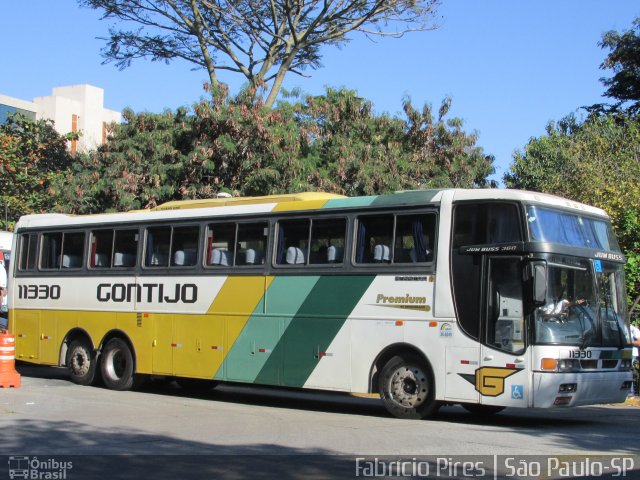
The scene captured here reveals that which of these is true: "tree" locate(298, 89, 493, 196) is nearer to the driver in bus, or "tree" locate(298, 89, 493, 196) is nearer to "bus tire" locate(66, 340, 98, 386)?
"bus tire" locate(66, 340, 98, 386)

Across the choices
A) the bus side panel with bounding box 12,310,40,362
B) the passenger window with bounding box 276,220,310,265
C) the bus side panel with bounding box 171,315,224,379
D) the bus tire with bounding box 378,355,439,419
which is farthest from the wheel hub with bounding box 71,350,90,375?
the bus tire with bounding box 378,355,439,419

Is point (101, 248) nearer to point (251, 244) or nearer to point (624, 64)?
point (251, 244)

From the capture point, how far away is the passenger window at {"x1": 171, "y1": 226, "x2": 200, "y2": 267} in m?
16.3

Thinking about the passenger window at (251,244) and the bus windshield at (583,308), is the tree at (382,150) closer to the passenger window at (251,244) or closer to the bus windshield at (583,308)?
the passenger window at (251,244)

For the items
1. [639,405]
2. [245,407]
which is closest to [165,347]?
[245,407]

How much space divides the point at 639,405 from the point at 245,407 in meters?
7.97

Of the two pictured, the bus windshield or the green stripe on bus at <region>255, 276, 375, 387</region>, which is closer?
the bus windshield

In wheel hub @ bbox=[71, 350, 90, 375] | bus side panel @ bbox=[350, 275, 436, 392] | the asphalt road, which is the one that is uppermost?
bus side panel @ bbox=[350, 275, 436, 392]

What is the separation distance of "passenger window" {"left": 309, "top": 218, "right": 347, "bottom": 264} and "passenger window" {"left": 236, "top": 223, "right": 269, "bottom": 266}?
1.06 m

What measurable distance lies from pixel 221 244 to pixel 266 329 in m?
1.90

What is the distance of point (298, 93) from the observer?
2956 cm

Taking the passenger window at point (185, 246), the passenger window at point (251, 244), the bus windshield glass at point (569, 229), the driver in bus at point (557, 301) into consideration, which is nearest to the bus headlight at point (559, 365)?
the driver in bus at point (557, 301)

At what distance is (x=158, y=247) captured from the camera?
17.0m

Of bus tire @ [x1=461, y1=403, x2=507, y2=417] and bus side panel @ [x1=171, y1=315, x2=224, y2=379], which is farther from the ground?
bus side panel @ [x1=171, y1=315, x2=224, y2=379]
